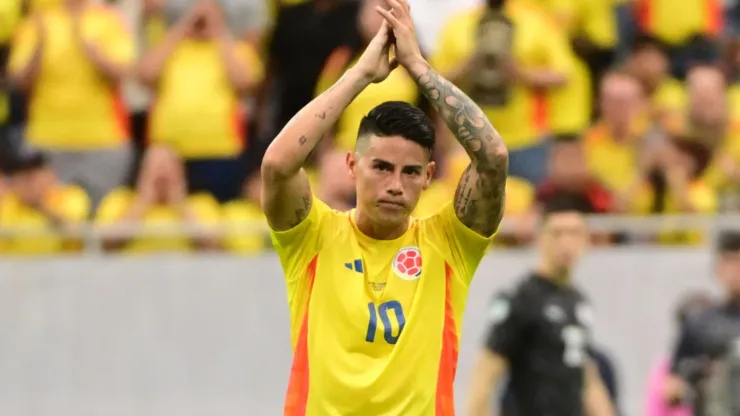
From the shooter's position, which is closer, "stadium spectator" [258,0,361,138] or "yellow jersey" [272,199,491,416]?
"yellow jersey" [272,199,491,416]

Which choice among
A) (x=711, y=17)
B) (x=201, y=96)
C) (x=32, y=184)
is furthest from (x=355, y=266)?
(x=711, y=17)

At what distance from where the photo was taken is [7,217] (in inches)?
487

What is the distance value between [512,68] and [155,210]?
283 cm

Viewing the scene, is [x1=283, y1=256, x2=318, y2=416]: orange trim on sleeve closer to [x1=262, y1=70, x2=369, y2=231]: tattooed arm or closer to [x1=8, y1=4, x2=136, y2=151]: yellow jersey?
[x1=262, y1=70, x2=369, y2=231]: tattooed arm

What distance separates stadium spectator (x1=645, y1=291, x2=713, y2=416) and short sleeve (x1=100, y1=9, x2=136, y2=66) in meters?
4.57

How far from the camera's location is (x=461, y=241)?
6.62 metres

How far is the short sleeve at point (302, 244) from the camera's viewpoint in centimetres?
652

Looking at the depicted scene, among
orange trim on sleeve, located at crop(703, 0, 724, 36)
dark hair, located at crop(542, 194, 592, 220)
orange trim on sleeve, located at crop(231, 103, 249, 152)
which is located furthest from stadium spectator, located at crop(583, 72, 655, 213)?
orange trim on sleeve, located at crop(231, 103, 249, 152)

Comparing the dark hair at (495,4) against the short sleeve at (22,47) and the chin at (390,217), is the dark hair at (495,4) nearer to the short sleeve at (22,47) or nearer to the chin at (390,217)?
the short sleeve at (22,47)

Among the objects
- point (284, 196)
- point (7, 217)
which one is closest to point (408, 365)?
point (284, 196)

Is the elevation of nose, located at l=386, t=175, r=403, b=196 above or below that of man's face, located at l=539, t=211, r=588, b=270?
below

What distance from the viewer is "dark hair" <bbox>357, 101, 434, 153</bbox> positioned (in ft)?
21.0

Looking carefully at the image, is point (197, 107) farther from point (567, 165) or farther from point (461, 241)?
point (461, 241)

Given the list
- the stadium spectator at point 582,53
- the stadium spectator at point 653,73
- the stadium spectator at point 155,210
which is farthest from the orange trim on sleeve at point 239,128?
the stadium spectator at point 653,73
